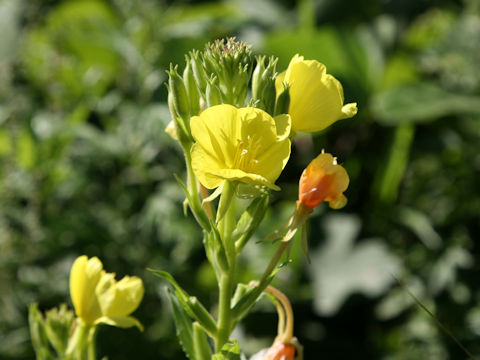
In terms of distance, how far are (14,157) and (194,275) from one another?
0.73m

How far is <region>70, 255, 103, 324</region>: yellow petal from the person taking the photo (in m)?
0.95

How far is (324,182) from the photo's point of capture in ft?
2.74

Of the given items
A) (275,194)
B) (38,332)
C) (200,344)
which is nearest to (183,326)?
(200,344)

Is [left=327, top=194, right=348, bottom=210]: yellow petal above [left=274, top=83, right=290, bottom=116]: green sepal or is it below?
below

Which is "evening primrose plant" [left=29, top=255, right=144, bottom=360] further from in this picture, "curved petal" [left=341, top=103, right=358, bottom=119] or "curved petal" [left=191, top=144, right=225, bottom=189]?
"curved petal" [left=341, top=103, right=358, bottom=119]

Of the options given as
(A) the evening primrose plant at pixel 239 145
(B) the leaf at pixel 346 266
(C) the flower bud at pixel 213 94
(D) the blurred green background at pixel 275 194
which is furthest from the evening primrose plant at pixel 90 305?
(B) the leaf at pixel 346 266

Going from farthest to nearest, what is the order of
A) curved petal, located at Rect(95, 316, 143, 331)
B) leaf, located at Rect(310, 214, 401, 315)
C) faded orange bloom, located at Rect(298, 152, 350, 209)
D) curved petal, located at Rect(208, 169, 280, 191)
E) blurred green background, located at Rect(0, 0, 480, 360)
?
leaf, located at Rect(310, 214, 401, 315)
blurred green background, located at Rect(0, 0, 480, 360)
curved petal, located at Rect(95, 316, 143, 331)
faded orange bloom, located at Rect(298, 152, 350, 209)
curved petal, located at Rect(208, 169, 280, 191)

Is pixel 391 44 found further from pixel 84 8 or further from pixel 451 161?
pixel 84 8

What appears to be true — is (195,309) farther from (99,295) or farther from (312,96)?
(312,96)

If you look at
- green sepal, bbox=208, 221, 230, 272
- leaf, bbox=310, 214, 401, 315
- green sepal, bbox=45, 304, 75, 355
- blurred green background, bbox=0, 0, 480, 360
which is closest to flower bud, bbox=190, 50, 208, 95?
green sepal, bbox=208, 221, 230, 272

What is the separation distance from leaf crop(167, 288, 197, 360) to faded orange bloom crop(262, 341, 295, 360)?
0.12 m

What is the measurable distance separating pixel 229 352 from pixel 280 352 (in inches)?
5.6

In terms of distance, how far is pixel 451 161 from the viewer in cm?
242

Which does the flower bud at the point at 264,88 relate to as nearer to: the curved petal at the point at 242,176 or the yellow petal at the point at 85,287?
the curved petal at the point at 242,176
